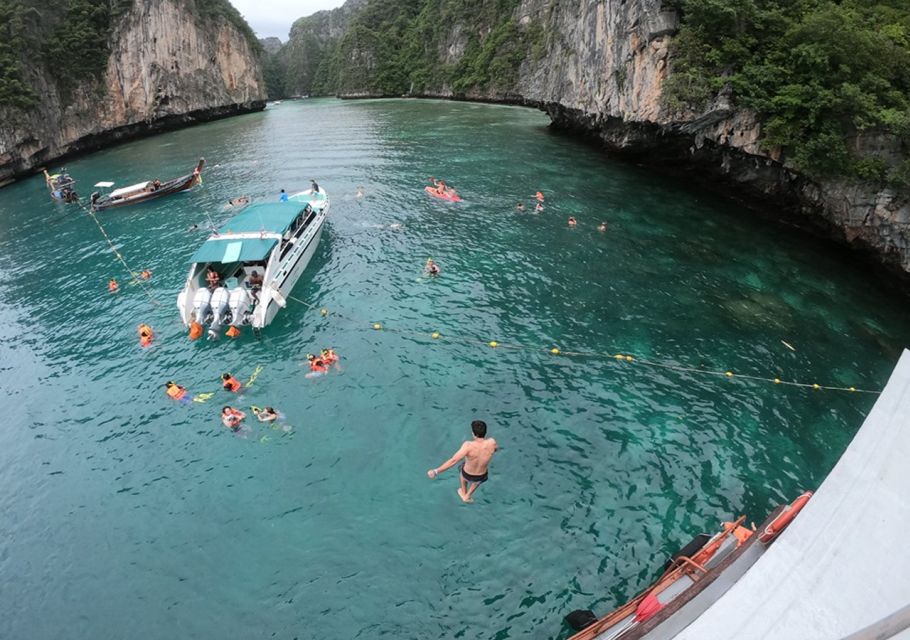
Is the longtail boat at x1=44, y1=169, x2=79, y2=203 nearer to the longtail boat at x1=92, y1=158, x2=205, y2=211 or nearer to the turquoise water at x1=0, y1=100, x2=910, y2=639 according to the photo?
the longtail boat at x1=92, y1=158, x2=205, y2=211

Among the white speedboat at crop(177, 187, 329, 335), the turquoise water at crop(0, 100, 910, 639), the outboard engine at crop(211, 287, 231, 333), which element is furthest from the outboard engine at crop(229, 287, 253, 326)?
the turquoise water at crop(0, 100, 910, 639)

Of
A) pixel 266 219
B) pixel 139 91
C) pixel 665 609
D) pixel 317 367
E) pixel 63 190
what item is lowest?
pixel 317 367

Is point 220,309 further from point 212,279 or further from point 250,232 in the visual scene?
point 250,232

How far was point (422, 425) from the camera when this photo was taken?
15.4 m

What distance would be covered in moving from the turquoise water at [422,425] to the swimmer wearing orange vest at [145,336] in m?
0.33

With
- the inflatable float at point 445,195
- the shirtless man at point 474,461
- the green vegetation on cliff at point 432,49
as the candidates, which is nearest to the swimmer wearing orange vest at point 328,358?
the shirtless man at point 474,461

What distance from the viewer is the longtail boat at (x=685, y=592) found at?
7.12 m

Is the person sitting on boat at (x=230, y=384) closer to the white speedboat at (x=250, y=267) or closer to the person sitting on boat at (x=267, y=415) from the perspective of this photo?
the person sitting on boat at (x=267, y=415)

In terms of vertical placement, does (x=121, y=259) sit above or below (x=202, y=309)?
below

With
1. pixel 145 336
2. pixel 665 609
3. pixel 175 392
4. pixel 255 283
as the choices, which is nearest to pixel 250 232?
pixel 255 283

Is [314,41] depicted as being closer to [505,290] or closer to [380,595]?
[505,290]

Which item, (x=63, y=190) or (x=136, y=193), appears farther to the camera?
(x=63, y=190)

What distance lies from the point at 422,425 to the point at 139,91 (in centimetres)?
7807

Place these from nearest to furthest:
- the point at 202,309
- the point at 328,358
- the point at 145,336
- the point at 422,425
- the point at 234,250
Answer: the point at 422,425, the point at 328,358, the point at 145,336, the point at 202,309, the point at 234,250
